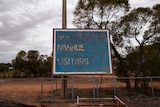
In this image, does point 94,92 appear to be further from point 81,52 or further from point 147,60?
point 147,60

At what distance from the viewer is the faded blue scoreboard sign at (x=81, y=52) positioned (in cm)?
1461

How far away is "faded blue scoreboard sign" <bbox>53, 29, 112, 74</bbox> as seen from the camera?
14.6m

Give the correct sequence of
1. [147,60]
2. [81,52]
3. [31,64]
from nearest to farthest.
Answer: [81,52] < [147,60] < [31,64]

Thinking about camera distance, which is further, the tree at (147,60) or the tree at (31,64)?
the tree at (31,64)

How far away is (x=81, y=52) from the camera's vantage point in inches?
595

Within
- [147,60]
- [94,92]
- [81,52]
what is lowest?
[94,92]

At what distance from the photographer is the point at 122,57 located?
20.9 meters

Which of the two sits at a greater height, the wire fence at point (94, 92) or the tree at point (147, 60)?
the tree at point (147, 60)

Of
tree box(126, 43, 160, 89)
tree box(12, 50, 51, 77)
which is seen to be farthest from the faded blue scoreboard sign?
tree box(12, 50, 51, 77)

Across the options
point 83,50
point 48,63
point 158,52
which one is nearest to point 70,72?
point 83,50

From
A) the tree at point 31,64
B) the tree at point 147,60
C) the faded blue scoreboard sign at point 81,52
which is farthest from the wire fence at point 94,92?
the tree at point 31,64

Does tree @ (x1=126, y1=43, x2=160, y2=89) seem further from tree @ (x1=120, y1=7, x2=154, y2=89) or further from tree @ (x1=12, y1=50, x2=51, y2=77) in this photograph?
tree @ (x1=12, y1=50, x2=51, y2=77)

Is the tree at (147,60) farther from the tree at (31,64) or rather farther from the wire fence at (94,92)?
the tree at (31,64)

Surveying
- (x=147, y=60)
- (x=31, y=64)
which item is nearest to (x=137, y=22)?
(x=147, y=60)
